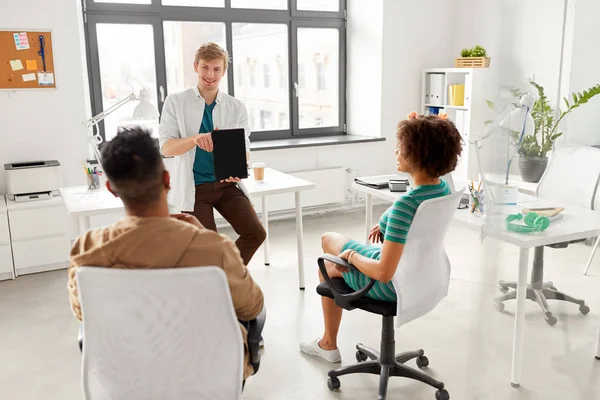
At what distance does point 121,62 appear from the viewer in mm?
4785

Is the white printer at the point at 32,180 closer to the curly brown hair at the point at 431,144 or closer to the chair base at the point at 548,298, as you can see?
the curly brown hair at the point at 431,144

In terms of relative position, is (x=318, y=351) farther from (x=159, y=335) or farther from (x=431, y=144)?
(x=159, y=335)

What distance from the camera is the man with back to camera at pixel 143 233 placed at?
1343 mm

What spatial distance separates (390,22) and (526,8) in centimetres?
479

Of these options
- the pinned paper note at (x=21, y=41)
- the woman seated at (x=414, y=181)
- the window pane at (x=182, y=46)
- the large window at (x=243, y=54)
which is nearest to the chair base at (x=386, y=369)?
the woman seated at (x=414, y=181)

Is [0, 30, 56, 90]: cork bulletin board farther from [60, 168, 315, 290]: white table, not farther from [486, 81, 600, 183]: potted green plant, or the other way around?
[486, 81, 600, 183]: potted green plant

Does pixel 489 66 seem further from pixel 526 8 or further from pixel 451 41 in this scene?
pixel 451 41

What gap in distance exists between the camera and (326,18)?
568cm

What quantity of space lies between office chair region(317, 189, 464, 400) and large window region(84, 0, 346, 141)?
2.79 meters

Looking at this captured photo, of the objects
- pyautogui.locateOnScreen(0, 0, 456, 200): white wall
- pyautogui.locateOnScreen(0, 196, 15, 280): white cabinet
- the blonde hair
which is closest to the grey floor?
pyautogui.locateOnScreen(0, 196, 15, 280): white cabinet

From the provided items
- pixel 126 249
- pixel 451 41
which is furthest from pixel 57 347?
pixel 451 41

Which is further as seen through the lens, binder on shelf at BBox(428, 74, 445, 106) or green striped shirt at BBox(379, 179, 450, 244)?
binder on shelf at BBox(428, 74, 445, 106)

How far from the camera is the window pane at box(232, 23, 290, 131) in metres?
5.34

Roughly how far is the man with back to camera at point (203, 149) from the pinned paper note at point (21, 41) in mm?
1804
